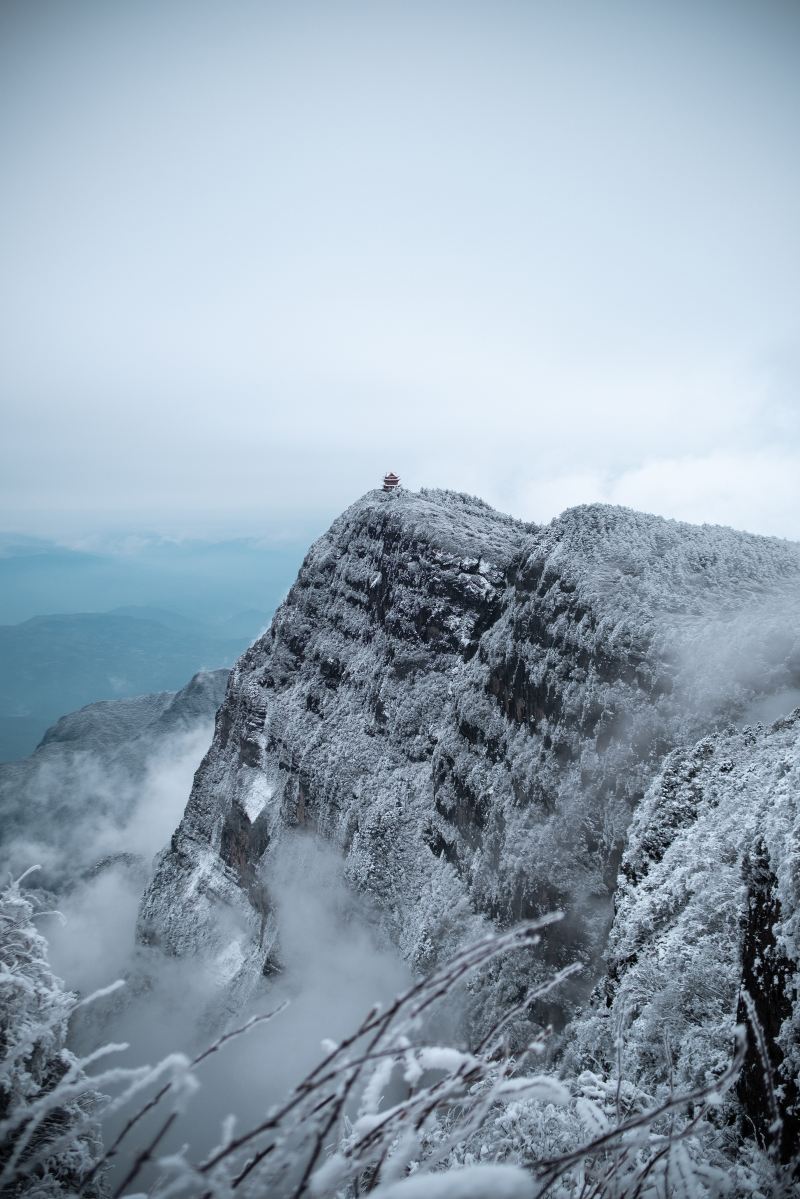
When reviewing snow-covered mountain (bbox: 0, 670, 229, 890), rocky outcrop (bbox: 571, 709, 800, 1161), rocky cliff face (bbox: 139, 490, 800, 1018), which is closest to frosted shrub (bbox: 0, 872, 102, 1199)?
rocky outcrop (bbox: 571, 709, 800, 1161)

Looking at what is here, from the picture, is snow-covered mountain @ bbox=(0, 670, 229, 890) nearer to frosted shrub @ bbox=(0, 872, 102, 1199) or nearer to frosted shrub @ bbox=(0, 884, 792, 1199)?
frosted shrub @ bbox=(0, 872, 102, 1199)

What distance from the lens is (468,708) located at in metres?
27.8

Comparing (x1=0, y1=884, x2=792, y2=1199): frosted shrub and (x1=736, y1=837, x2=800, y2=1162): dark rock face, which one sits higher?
(x1=0, y1=884, x2=792, y2=1199): frosted shrub

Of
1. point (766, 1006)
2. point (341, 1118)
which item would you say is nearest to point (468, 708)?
point (766, 1006)

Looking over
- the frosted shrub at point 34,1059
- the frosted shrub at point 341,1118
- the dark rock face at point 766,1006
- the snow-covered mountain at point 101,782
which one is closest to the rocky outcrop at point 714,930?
the dark rock face at point 766,1006

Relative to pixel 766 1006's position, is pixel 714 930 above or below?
below

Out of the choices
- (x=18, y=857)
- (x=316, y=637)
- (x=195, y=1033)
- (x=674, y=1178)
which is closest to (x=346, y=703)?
(x=316, y=637)

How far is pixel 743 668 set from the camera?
53.9ft

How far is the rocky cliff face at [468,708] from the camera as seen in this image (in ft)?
61.4

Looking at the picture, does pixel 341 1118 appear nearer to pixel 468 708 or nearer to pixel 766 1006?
pixel 766 1006

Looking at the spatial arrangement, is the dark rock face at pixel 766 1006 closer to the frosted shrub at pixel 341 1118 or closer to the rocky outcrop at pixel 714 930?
the rocky outcrop at pixel 714 930

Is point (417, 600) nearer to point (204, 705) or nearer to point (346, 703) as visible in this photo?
point (346, 703)

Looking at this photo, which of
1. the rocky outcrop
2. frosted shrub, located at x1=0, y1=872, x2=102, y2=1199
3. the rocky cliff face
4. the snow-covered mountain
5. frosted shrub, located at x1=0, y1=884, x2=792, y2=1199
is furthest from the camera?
the snow-covered mountain

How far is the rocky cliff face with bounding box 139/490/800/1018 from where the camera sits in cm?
1872
